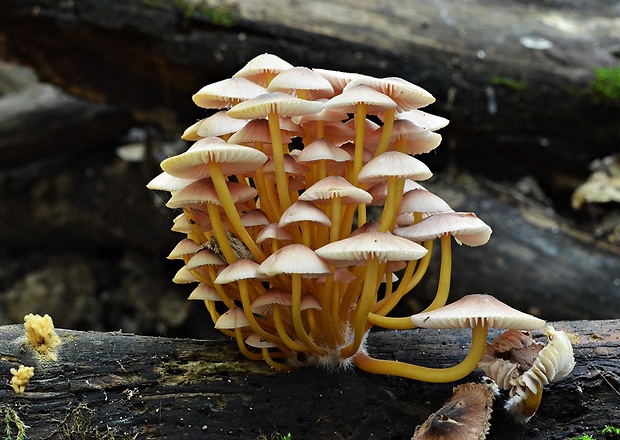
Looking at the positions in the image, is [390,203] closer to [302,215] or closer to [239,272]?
[302,215]

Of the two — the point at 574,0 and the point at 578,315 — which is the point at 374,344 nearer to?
the point at 578,315

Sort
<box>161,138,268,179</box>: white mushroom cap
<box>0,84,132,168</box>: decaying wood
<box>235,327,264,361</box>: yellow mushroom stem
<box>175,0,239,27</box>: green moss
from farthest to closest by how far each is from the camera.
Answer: <box>0,84,132,168</box>: decaying wood
<box>175,0,239,27</box>: green moss
<box>235,327,264,361</box>: yellow mushroom stem
<box>161,138,268,179</box>: white mushroom cap

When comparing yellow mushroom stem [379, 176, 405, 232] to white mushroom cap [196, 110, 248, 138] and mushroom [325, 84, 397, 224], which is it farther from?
white mushroom cap [196, 110, 248, 138]

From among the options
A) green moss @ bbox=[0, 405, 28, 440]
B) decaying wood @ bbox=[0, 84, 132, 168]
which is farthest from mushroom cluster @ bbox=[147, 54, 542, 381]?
decaying wood @ bbox=[0, 84, 132, 168]

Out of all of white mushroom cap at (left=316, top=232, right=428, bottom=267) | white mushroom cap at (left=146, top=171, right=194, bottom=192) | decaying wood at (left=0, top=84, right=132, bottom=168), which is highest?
white mushroom cap at (left=316, top=232, right=428, bottom=267)

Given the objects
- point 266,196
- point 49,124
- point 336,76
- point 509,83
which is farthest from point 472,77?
point 49,124
